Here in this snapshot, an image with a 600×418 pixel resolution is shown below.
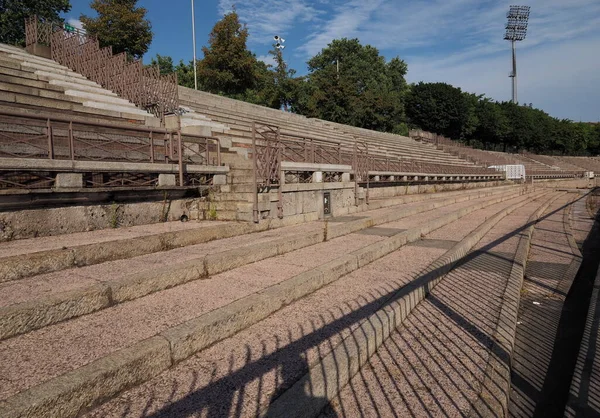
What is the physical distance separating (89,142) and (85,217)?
6.02ft

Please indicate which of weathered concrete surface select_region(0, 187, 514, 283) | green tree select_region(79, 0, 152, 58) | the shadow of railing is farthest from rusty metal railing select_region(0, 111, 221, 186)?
green tree select_region(79, 0, 152, 58)

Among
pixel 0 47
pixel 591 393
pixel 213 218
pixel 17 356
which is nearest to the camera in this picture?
pixel 17 356

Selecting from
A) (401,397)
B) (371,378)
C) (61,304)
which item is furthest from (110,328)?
(401,397)

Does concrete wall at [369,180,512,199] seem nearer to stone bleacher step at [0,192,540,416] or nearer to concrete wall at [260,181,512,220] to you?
concrete wall at [260,181,512,220]

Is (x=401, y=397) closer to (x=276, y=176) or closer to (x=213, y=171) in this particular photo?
(x=276, y=176)

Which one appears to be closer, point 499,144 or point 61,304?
point 61,304

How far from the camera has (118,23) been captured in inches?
1140

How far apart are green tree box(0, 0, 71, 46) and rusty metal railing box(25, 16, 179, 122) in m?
20.3

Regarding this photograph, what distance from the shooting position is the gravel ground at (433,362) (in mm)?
2432

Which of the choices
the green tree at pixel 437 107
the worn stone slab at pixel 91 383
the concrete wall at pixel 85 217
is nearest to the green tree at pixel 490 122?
the green tree at pixel 437 107

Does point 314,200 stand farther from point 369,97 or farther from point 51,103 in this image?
point 369,97

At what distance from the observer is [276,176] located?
8.12 meters

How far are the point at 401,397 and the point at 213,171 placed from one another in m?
6.63

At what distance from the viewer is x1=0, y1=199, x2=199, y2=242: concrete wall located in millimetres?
5121
